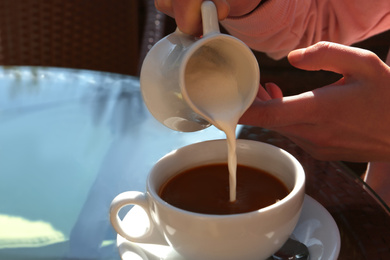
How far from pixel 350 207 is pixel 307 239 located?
14cm

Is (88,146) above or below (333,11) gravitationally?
below

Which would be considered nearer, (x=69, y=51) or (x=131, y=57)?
(x=69, y=51)

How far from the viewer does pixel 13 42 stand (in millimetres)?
1790

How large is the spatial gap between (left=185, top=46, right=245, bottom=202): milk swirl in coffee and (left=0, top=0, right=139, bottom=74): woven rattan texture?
1200 mm

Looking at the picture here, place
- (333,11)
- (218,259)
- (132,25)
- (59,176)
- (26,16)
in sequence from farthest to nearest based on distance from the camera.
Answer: (132,25) < (26,16) < (333,11) < (59,176) < (218,259)

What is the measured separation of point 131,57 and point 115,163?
1.15 metres

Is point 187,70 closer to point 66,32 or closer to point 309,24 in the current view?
point 309,24

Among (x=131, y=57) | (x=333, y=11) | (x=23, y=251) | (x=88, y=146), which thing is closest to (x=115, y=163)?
(x=88, y=146)

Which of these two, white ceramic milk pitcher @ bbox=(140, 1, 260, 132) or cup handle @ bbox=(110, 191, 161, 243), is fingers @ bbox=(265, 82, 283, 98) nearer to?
white ceramic milk pitcher @ bbox=(140, 1, 260, 132)

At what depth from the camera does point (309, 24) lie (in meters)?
1.15

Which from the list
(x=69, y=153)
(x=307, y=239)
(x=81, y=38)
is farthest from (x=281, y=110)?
(x=81, y=38)

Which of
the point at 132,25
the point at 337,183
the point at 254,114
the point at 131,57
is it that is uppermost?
the point at 254,114

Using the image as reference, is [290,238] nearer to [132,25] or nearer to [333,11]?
[333,11]

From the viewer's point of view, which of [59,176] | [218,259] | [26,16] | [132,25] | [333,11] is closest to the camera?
[218,259]
